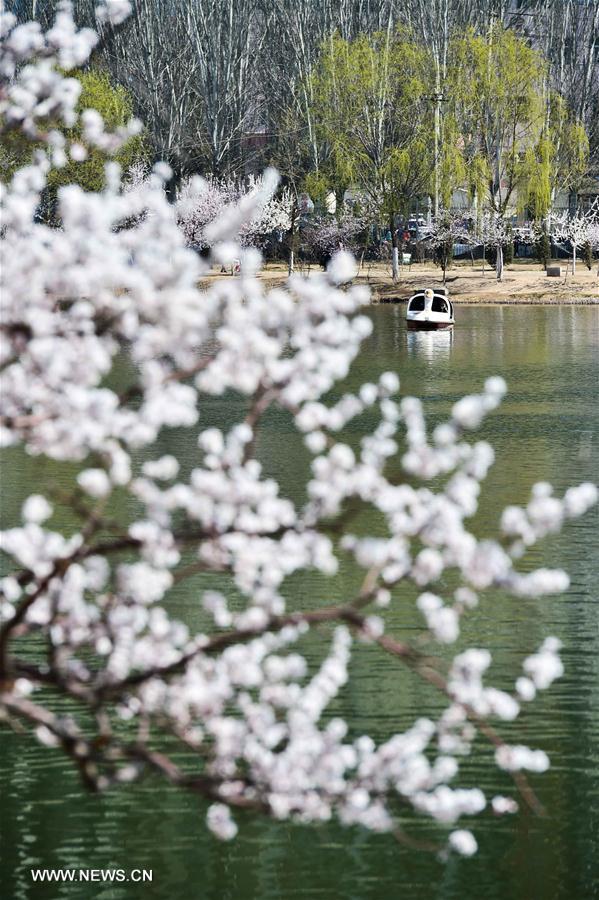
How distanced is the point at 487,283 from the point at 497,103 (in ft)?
27.0

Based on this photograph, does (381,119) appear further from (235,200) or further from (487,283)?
(235,200)

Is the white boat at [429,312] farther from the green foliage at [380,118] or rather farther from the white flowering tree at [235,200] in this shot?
the white flowering tree at [235,200]

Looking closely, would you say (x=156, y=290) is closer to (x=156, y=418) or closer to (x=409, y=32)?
(x=156, y=418)

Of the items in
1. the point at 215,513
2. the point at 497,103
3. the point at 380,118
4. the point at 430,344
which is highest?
the point at 380,118

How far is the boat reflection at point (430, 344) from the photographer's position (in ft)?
165

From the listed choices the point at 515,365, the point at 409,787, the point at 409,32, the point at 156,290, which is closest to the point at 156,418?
the point at 156,290

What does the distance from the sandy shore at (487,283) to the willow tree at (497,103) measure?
3.57m

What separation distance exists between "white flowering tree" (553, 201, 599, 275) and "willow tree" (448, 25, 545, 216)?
149 inches

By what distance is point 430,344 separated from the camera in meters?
54.4

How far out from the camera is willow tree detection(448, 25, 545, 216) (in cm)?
Answer: 7644

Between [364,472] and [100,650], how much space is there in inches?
52.8

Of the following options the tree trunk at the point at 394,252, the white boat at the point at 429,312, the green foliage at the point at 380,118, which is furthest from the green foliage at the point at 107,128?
the white boat at the point at 429,312

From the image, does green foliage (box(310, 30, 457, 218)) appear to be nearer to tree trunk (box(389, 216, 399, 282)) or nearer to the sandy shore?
tree trunk (box(389, 216, 399, 282))

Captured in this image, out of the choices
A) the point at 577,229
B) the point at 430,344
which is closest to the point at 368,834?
the point at 430,344
